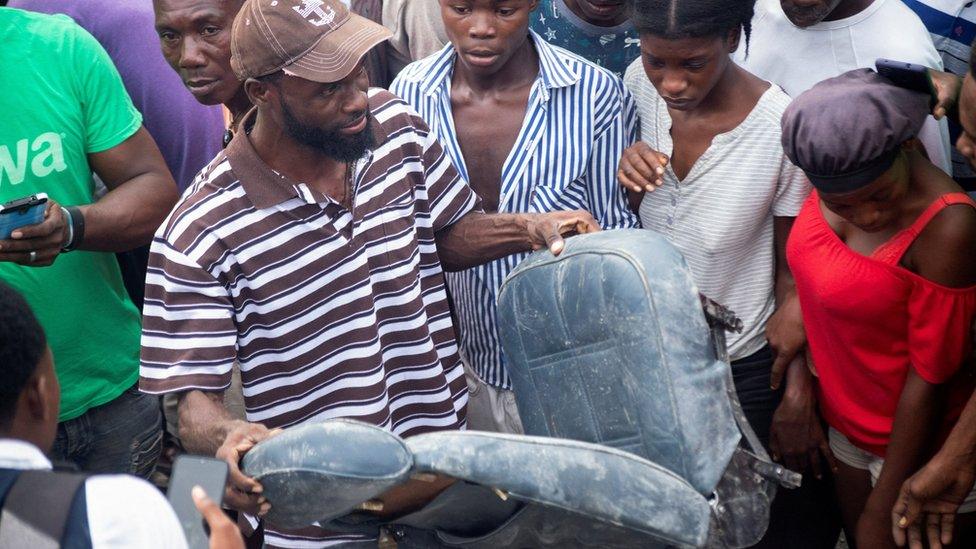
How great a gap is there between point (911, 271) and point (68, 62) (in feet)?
6.94

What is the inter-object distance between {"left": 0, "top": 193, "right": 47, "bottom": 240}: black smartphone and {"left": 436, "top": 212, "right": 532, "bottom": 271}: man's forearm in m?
0.96

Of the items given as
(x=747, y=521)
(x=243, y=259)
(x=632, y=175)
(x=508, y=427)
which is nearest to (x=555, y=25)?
(x=632, y=175)

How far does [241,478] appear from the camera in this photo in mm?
1866

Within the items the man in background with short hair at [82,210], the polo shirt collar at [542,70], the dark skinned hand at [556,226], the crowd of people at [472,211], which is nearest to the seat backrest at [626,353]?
the dark skinned hand at [556,226]

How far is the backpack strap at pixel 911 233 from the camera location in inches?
94.3

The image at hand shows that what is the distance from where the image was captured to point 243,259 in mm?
2357

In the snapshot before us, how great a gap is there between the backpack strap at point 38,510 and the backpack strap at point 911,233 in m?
1.73

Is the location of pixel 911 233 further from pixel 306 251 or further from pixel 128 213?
pixel 128 213

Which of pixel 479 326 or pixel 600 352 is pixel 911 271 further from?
pixel 479 326

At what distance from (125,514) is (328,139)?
1.20m

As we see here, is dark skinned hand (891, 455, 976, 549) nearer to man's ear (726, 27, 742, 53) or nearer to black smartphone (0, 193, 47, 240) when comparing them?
man's ear (726, 27, 742, 53)

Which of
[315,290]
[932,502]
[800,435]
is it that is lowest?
[800,435]

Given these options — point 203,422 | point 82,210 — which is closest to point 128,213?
point 82,210

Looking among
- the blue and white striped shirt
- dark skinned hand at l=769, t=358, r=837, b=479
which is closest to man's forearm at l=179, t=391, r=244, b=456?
the blue and white striped shirt
